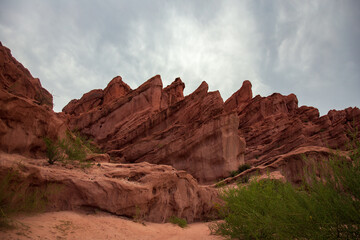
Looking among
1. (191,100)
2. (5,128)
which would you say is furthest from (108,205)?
(191,100)

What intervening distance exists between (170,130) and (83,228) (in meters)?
22.3

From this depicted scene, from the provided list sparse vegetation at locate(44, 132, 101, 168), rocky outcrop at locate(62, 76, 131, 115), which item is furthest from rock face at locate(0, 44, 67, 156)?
rocky outcrop at locate(62, 76, 131, 115)

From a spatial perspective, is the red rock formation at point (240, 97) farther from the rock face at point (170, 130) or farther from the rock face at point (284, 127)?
the rock face at point (170, 130)

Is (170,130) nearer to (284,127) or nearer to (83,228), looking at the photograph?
(83,228)

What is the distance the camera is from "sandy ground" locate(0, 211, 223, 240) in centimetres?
473

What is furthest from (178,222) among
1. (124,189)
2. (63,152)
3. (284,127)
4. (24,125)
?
(284,127)

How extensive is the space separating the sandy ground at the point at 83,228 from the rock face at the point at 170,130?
16317 mm

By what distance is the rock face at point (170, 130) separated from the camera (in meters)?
24.8

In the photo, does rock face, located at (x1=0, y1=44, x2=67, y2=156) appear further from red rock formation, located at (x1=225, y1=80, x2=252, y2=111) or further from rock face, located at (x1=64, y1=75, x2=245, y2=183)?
red rock formation, located at (x1=225, y1=80, x2=252, y2=111)

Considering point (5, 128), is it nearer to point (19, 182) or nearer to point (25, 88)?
point (19, 182)

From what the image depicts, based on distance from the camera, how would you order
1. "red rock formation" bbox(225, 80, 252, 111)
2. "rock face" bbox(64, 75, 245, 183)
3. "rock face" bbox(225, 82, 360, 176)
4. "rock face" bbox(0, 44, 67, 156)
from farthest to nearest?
"red rock formation" bbox(225, 80, 252, 111)
"rock face" bbox(225, 82, 360, 176)
"rock face" bbox(64, 75, 245, 183)
"rock face" bbox(0, 44, 67, 156)

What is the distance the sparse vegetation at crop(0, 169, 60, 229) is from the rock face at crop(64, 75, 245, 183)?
770 inches

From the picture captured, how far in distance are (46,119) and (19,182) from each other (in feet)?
13.2

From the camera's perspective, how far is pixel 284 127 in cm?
4172
